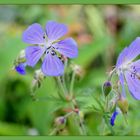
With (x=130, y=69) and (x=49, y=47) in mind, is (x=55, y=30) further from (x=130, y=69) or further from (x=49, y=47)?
(x=130, y=69)

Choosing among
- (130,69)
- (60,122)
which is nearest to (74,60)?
(60,122)

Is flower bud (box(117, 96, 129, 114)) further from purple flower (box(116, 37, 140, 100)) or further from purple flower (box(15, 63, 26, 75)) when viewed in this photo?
purple flower (box(15, 63, 26, 75))

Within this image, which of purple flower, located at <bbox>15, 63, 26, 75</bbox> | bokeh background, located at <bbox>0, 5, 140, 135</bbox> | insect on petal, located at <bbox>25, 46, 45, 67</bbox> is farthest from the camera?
bokeh background, located at <bbox>0, 5, 140, 135</bbox>

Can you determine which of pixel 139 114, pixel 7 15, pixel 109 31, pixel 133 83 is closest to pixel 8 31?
pixel 7 15

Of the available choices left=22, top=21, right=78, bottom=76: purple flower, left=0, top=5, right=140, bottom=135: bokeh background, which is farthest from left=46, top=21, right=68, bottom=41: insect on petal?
left=0, top=5, right=140, bottom=135: bokeh background

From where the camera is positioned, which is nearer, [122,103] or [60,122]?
[122,103]
